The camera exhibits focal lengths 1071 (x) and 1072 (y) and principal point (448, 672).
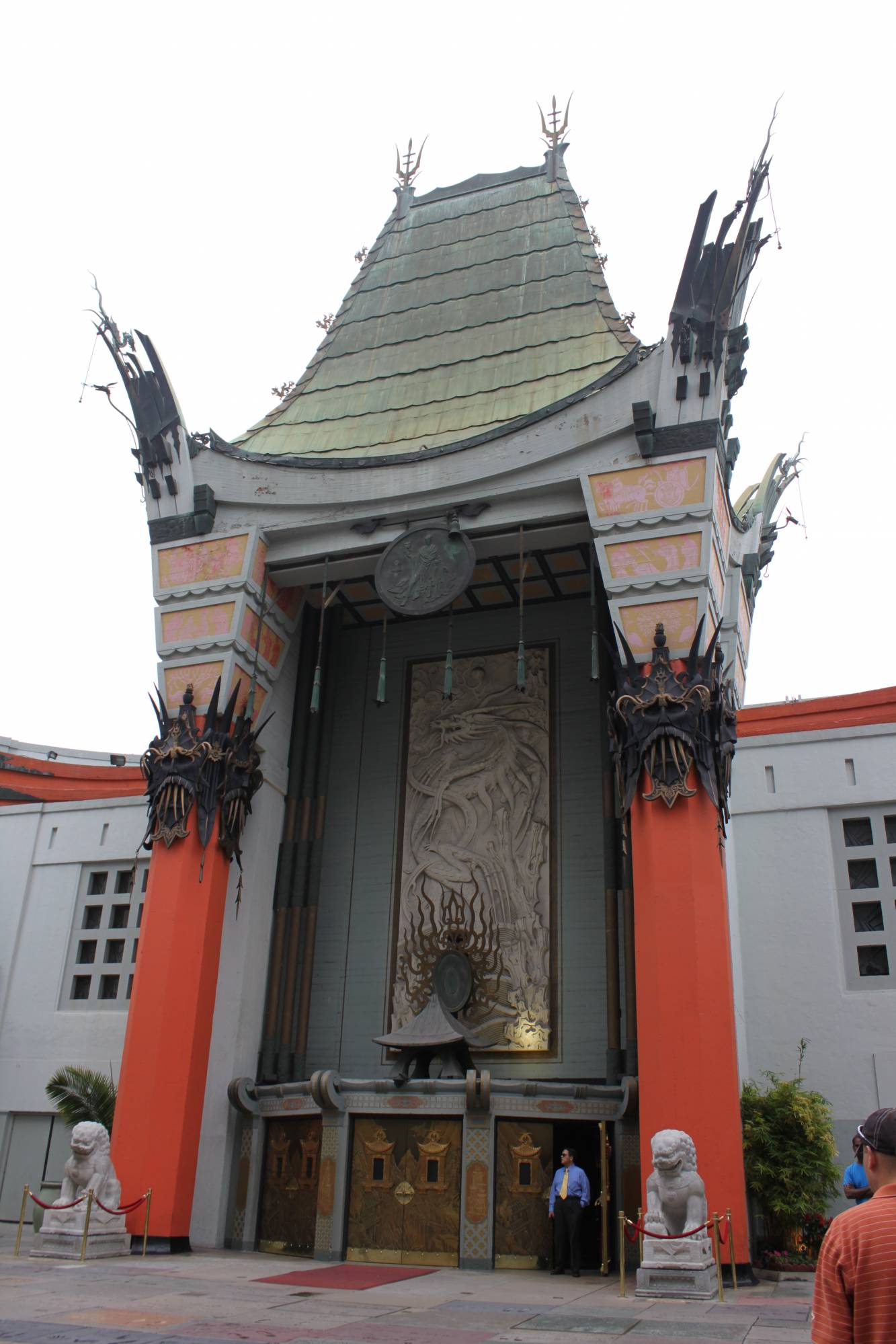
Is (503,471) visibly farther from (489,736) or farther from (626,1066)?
(626,1066)

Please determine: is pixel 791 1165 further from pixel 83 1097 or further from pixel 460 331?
pixel 460 331

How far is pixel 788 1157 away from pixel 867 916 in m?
3.90

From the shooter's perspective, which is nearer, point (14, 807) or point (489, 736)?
point (489, 736)

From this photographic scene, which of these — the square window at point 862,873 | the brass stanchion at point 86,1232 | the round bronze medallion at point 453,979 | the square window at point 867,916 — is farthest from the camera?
the round bronze medallion at point 453,979

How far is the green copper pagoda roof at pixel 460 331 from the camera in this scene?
58.6 feet

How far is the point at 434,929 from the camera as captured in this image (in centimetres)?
1686

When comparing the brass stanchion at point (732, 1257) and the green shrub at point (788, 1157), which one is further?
the green shrub at point (788, 1157)

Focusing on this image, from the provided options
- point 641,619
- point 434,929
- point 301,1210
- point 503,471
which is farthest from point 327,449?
point 301,1210

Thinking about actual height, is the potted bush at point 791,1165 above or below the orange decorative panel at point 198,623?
below

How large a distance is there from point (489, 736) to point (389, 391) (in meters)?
6.44

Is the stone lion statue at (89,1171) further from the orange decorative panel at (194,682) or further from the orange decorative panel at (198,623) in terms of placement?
the orange decorative panel at (198,623)

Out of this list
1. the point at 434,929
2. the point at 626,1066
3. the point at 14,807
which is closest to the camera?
the point at 626,1066

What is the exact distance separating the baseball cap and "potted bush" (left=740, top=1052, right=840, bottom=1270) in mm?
10819

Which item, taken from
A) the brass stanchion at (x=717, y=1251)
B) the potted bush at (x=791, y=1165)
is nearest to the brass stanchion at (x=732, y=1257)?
the brass stanchion at (x=717, y=1251)
